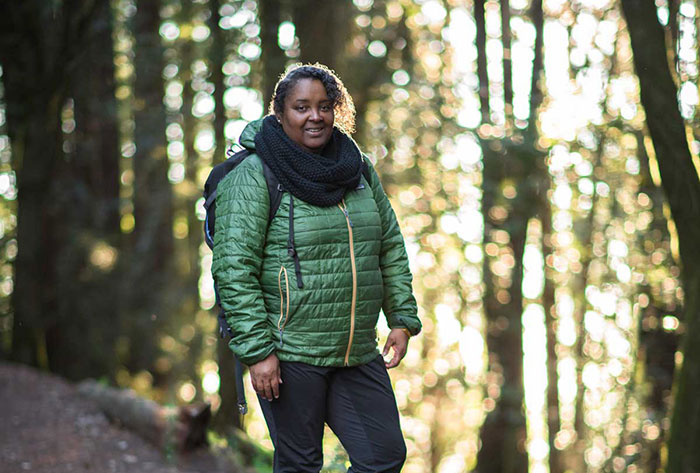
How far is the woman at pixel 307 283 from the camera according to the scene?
10.9 ft

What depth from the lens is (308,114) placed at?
348 cm

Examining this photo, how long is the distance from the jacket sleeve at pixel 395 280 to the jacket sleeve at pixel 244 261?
0.65 metres

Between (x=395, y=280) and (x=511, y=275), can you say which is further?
(x=511, y=275)

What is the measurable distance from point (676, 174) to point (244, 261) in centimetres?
366

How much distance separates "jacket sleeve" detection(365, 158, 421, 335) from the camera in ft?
12.3

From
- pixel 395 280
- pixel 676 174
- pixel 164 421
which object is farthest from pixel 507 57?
pixel 395 280

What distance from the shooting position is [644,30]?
18.7 feet

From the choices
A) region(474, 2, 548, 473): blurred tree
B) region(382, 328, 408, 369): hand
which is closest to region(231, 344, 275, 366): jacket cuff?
region(382, 328, 408, 369): hand

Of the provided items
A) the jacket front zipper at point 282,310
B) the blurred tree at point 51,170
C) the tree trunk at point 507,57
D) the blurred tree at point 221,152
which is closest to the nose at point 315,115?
the jacket front zipper at point 282,310

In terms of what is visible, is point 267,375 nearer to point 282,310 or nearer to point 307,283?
point 282,310

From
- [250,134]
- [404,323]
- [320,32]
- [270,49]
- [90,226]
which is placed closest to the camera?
[250,134]

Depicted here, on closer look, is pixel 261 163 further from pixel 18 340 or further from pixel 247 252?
pixel 18 340

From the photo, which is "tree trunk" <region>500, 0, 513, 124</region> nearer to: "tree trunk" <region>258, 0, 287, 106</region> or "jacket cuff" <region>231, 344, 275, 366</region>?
"tree trunk" <region>258, 0, 287, 106</region>

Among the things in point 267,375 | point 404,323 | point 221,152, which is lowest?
point 267,375
